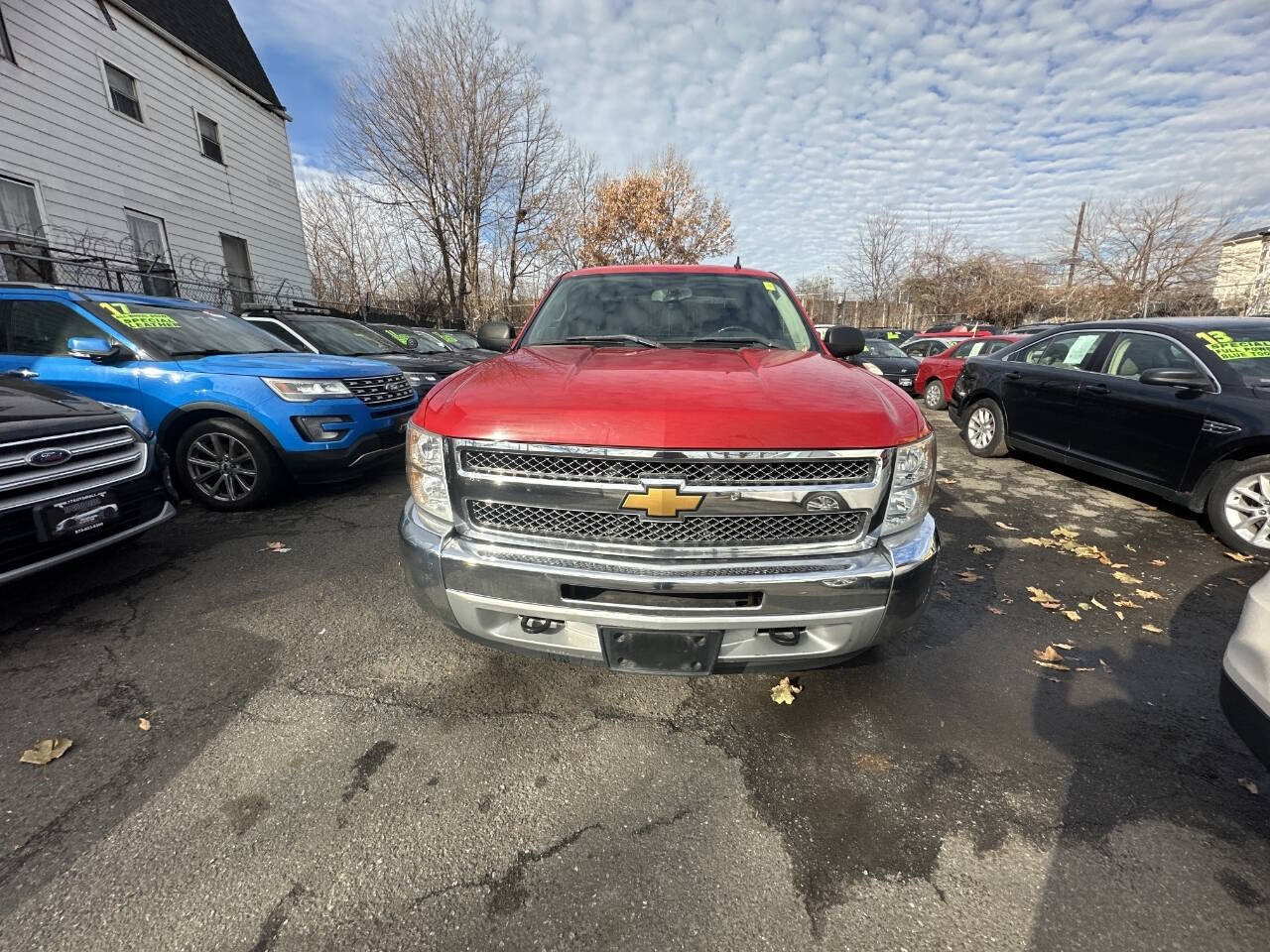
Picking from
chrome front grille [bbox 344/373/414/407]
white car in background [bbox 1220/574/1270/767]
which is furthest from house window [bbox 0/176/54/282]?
white car in background [bbox 1220/574/1270/767]

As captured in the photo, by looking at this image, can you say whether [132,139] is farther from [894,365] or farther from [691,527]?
[894,365]

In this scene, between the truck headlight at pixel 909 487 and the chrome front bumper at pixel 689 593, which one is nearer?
the chrome front bumper at pixel 689 593

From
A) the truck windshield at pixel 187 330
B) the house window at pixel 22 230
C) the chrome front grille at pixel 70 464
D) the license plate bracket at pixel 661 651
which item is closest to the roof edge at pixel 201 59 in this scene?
the house window at pixel 22 230

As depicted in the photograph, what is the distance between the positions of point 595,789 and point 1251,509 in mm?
5262

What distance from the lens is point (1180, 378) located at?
166 inches

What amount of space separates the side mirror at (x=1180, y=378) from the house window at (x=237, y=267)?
52.7ft

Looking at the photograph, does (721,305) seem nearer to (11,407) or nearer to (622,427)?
(622,427)

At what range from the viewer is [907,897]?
1.60m

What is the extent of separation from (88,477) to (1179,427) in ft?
25.2

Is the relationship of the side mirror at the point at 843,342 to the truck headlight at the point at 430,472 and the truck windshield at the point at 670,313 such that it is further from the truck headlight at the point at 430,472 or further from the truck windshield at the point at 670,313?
the truck headlight at the point at 430,472

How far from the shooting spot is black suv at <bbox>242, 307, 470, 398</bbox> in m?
6.92

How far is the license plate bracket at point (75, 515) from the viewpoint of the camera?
2760 millimetres

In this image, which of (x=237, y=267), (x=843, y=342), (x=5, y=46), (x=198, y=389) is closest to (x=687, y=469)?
(x=843, y=342)

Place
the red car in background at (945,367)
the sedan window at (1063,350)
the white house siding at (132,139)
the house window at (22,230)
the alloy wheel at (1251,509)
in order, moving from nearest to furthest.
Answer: the alloy wheel at (1251,509)
the sedan window at (1063,350)
the house window at (22,230)
the white house siding at (132,139)
the red car in background at (945,367)
